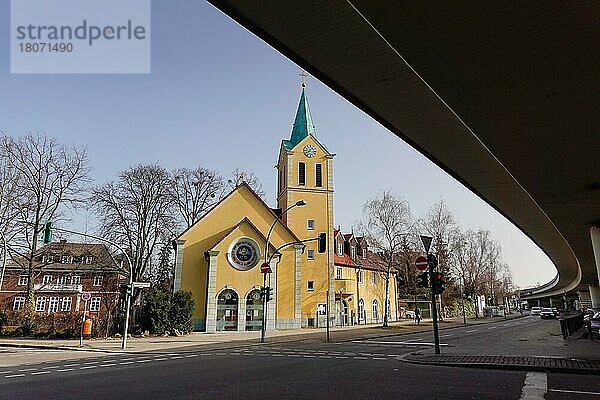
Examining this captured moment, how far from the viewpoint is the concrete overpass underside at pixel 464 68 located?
5332 millimetres

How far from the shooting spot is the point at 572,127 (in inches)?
336

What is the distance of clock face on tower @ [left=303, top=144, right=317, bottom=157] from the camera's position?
152ft

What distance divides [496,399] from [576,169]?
5950 mm

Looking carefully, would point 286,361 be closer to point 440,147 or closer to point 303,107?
point 440,147

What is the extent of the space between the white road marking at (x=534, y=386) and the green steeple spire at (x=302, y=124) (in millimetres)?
37384

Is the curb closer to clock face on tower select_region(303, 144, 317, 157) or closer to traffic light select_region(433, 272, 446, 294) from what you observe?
traffic light select_region(433, 272, 446, 294)

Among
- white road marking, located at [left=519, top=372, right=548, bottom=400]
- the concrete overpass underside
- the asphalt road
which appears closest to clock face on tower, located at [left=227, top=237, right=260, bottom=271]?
the asphalt road

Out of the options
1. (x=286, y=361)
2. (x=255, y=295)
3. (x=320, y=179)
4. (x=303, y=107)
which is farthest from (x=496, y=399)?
(x=303, y=107)

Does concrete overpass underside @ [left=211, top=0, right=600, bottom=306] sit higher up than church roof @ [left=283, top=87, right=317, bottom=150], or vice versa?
church roof @ [left=283, top=87, right=317, bottom=150]

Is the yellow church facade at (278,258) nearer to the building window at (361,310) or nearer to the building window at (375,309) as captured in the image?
the building window at (361,310)

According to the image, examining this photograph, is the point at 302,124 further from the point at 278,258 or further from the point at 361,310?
the point at 361,310

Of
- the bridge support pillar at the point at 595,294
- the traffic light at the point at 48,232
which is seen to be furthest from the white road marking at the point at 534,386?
the bridge support pillar at the point at 595,294

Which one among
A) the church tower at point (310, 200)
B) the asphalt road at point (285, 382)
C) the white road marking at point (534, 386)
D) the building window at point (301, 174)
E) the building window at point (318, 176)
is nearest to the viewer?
the white road marking at point (534, 386)

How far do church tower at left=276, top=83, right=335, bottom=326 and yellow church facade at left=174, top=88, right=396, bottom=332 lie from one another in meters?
0.09
